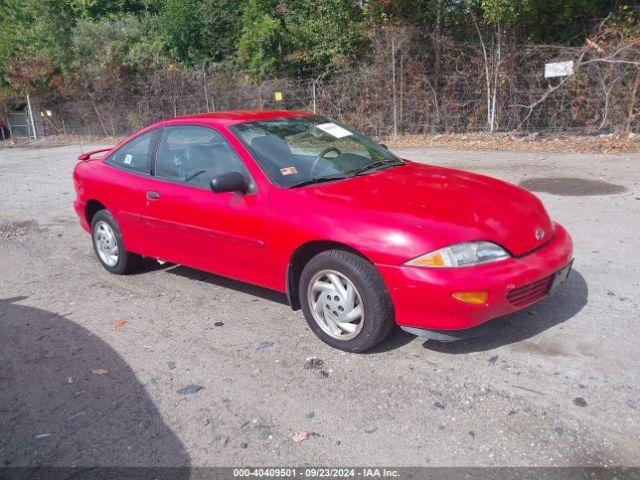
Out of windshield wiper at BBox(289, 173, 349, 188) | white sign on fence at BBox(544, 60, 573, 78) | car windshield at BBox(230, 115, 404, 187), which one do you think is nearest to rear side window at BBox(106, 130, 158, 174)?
car windshield at BBox(230, 115, 404, 187)

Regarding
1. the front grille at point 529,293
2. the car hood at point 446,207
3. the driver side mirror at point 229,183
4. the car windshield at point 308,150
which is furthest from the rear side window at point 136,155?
the front grille at point 529,293

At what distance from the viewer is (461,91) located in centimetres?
1554

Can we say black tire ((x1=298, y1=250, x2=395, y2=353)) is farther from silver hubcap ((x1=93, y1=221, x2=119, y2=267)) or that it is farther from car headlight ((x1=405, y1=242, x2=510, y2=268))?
silver hubcap ((x1=93, y1=221, x2=119, y2=267))

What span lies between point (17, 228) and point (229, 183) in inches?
214

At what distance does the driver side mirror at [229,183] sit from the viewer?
13.7 ft

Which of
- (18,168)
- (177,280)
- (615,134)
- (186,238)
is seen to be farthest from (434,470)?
(18,168)

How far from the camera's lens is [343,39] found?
18.6 meters

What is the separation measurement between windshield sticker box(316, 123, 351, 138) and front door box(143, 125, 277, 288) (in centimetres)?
93

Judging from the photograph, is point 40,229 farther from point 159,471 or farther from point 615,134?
point 615,134

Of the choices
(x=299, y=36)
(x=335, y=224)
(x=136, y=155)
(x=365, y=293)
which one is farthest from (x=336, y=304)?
(x=299, y=36)

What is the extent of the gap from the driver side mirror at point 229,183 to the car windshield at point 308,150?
0.65 feet

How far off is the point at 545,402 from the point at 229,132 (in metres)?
3.00

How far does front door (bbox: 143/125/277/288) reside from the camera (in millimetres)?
4309

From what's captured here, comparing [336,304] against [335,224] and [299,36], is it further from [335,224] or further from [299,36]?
[299,36]
